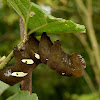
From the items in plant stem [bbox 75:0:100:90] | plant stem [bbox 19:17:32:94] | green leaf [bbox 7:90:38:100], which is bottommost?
green leaf [bbox 7:90:38:100]

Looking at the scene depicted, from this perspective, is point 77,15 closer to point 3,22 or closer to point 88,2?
point 88,2

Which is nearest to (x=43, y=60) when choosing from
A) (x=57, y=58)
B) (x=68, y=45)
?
(x=57, y=58)

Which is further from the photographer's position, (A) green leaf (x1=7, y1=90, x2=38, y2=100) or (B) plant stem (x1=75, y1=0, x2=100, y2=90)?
(B) plant stem (x1=75, y1=0, x2=100, y2=90)

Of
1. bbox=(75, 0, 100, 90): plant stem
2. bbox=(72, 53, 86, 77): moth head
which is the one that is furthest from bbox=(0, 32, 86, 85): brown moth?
bbox=(75, 0, 100, 90): plant stem

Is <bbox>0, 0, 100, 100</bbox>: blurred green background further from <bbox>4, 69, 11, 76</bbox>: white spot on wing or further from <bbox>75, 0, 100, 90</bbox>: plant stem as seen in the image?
<bbox>4, 69, 11, 76</bbox>: white spot on wing

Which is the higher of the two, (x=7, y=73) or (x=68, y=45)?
(x=68, y=45)

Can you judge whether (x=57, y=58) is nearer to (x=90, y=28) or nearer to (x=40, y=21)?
(x=40, y=21)
